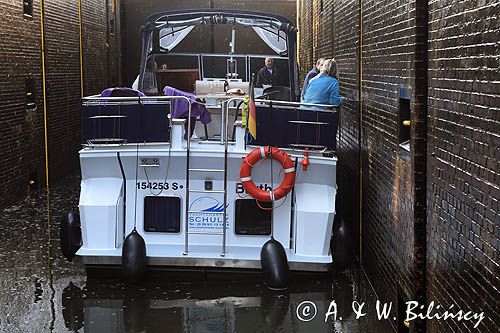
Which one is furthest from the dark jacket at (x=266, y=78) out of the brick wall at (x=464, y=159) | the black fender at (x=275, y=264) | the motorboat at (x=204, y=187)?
the brick wall at (x=464, y=159)

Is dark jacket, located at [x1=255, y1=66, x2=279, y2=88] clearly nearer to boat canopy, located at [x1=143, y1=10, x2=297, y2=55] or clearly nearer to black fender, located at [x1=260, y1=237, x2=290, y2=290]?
boat canopy, located at [x1=143, y1=10, x2=297, y2=55]

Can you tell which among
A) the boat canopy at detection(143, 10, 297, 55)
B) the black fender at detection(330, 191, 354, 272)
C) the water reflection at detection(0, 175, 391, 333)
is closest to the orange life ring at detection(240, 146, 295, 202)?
the black fender at detection(330, 191, 354, 272)

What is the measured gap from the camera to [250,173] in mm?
10031

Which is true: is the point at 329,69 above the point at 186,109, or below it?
above

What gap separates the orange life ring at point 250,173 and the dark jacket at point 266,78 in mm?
4980

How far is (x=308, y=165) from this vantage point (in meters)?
10.1

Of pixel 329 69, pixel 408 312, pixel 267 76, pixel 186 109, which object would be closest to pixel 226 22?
pixel 267 76

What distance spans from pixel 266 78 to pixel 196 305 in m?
6.25

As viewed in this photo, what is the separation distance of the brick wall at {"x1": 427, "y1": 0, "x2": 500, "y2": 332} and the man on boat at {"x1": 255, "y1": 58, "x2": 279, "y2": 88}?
7854 mm

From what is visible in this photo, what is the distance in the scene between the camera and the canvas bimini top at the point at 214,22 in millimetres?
14359

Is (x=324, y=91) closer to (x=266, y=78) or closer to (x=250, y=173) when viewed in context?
(x=250, y=173)

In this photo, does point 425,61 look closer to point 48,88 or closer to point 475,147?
point 475,147

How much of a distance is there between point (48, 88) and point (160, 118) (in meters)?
9.52

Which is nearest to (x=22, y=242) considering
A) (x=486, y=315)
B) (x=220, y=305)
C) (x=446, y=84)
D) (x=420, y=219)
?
(x=220, y=305)
